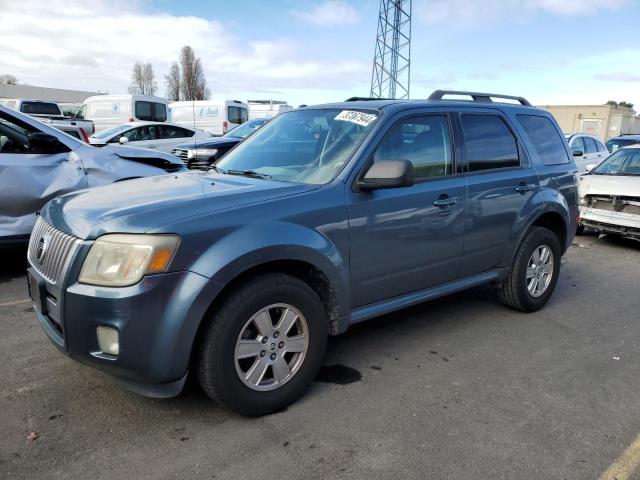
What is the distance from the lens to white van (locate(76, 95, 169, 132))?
20.1 m

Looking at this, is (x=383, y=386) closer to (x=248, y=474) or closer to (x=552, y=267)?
(x=248, y=474)

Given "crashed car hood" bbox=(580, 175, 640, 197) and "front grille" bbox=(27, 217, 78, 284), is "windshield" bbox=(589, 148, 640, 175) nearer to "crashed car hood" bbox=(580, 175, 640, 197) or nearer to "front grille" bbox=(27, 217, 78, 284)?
"crashed car hood" bbox=(580, 175, 640, 197)

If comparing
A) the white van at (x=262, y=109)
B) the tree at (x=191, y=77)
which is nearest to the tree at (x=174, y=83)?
the tree at (x=191, y=77)

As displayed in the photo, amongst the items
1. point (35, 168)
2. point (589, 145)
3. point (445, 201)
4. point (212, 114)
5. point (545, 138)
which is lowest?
A: point (445, 201)

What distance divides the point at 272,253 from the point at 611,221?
22.1 feet

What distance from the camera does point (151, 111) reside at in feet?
67.8

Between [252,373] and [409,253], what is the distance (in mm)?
1383

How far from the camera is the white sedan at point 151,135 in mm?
14234

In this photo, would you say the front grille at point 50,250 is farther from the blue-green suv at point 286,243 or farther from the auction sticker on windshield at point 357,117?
the auction sticker on windshield at point 357,117

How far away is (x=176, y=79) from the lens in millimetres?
73312

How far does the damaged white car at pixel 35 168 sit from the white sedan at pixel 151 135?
8.42 metres

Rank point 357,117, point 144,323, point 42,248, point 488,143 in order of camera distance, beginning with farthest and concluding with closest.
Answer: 1. point 488,143
2. point 357,117
3. point 42,248
4. point 144,323

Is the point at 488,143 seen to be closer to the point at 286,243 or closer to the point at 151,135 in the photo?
the point at 286,243

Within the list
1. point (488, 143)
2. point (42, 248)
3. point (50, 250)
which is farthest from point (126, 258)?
point (488, 143)
